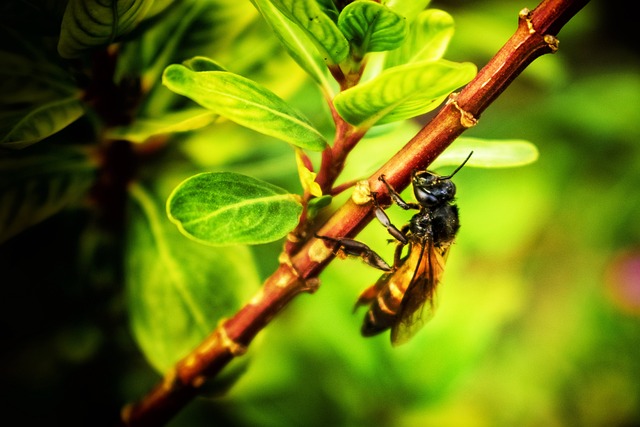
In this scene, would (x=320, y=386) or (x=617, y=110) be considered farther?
(x=617, y=110)

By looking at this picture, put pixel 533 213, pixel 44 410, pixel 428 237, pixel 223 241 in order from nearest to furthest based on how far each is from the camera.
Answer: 1. pixel 223 241
2. pixel 428 237
3. pixel 44 410
4. pixel 533 213

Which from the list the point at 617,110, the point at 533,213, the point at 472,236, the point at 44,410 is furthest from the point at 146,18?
the point at 617,110

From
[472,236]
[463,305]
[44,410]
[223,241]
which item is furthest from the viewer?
[472,236]

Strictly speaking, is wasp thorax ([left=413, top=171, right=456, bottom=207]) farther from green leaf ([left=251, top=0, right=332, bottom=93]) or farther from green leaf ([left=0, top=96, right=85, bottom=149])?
green leaf ([left=0, top=96, right=85, bottom=149])

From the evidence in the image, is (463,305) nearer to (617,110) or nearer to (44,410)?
(44,410)

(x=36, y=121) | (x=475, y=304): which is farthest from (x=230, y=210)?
(x=475, y=304)

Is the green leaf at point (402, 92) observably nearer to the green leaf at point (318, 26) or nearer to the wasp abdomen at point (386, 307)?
the green leaf at point (318, 26)
